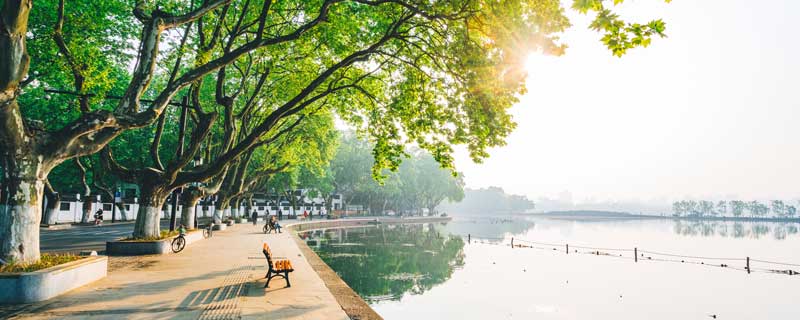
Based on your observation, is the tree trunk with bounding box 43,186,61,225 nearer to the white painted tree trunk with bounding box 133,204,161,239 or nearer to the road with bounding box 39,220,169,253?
the road with bounding box 39,220,169,253

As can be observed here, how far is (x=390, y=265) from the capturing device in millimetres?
22844

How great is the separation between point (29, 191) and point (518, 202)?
190 m

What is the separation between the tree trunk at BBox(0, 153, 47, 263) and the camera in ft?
27.7

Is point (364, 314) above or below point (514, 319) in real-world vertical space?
above

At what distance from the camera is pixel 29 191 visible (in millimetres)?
8648

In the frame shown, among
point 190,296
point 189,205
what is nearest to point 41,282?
point 190,296

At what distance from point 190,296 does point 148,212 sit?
9117mm

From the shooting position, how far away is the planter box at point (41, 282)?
769 cm

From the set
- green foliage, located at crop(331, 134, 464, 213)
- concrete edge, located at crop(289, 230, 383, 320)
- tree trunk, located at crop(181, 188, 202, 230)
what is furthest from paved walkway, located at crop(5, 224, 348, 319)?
green foliage, located at crop(331, 134, 464, 213)

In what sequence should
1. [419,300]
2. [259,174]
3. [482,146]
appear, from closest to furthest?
1. [482,146]
2. [419,300]
3. [259,174]

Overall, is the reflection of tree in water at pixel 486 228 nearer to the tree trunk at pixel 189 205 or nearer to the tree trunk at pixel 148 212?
the tree trunk at pixel 189 205

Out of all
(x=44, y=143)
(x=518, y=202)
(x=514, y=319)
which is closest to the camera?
(x=44, y=143)

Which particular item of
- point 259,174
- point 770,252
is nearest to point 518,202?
point 770,252

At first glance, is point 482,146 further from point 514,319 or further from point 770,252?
point 770,252
